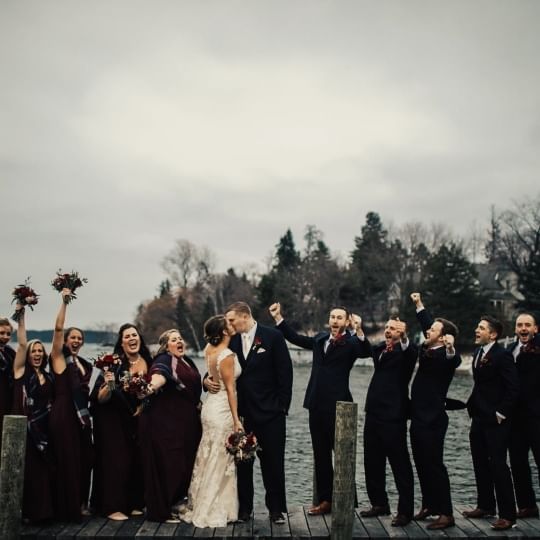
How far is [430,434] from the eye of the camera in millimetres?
8258

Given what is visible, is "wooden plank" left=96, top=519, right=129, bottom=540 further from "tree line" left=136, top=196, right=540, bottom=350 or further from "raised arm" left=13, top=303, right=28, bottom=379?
"tree line" left=136, top=196, right=540, bottom=350

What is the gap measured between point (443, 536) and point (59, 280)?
525cm

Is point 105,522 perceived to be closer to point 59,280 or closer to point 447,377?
point 59,280

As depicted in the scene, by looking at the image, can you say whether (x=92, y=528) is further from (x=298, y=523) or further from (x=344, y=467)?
(x=344, y=467)

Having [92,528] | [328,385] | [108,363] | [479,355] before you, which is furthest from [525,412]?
[92,528]

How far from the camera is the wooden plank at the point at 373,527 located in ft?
25.9

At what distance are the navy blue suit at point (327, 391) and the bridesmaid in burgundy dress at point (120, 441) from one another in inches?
82.5

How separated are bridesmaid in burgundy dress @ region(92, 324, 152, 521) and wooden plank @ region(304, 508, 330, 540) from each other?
207 centimetres

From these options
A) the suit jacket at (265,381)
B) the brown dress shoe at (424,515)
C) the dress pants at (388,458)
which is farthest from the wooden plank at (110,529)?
the brown dress shoe at (424,515)

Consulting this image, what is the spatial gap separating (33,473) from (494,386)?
5.47 m

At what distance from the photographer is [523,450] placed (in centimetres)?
865

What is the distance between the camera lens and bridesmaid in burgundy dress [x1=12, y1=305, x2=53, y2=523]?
7961 millimetres

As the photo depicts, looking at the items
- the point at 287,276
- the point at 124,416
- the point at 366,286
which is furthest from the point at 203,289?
the point at 124,416

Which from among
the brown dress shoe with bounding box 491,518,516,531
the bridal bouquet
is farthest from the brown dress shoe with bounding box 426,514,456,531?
the bridal bouquet
